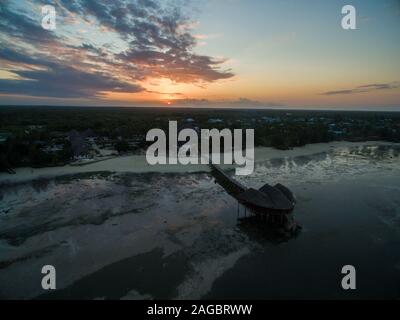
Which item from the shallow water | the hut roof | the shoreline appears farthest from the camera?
the shoreline

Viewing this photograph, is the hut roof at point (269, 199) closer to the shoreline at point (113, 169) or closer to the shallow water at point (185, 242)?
the shallow water at point (185, 242)

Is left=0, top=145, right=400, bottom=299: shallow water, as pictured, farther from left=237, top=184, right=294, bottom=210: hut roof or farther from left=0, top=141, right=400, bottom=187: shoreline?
left=0, top=141, right=400, bottom=187: shoreline

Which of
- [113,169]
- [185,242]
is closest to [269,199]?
[185,242]

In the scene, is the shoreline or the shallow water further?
the shoreline

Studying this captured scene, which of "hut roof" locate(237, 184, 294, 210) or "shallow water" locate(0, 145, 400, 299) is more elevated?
"hut roof" locate(237, 184, 294, 210)

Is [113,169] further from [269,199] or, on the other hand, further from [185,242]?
[269,199]

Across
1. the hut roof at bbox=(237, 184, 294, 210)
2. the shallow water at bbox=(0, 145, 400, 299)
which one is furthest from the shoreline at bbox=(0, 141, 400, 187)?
the hut roof at bbox=(237, 184, 294, 210)

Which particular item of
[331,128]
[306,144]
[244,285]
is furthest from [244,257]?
[331,128]

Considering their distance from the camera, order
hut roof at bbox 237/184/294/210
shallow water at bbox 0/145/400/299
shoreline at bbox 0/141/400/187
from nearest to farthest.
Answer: shallow water at bbox 0/145/400/299
hut roof at bbox 237/184/294/210
shoreline at bbox 0/141/400/187
